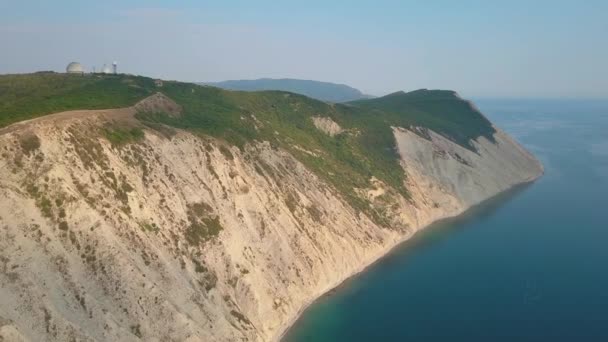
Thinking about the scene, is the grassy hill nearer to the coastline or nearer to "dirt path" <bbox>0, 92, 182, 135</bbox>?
"dirt path" <bbox>0, 92, 182, 135</bbox>

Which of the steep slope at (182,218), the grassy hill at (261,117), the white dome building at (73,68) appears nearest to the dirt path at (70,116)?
the steep slope at (182,218)

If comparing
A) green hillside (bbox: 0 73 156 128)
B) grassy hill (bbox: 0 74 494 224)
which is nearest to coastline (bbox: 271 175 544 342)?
grassy hill (bbox: 0 74 494 224)

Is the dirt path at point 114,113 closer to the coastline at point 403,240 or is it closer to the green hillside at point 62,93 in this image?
the green hillside at point 62,93

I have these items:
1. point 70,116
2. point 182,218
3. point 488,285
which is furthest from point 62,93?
point 488,285

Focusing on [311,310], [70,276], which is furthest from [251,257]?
[70,276]

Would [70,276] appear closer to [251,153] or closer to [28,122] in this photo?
[28,122]

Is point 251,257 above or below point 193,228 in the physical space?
below

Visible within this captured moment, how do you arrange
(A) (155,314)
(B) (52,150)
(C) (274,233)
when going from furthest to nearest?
(C) (274,233) → (B) (52,150) → (A) (155,314)
